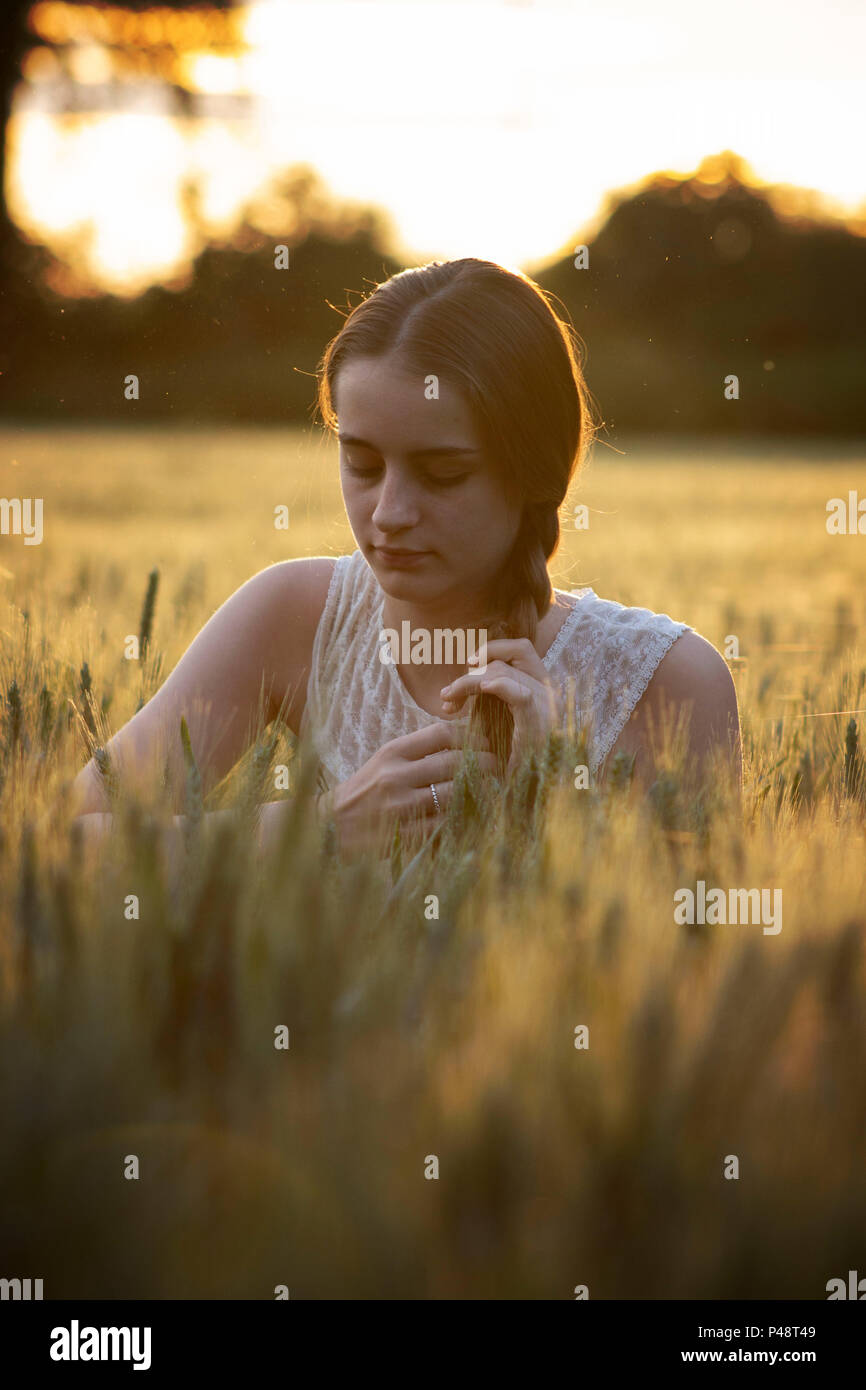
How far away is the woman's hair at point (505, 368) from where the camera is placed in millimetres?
1923

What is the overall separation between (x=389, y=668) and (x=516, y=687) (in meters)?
0.58

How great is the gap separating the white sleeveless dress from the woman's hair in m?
0.14

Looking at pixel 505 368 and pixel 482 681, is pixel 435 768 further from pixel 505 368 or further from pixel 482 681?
pixel 505 368

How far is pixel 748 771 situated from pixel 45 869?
51.9 inches

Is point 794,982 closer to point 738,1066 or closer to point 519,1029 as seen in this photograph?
point 738,1066

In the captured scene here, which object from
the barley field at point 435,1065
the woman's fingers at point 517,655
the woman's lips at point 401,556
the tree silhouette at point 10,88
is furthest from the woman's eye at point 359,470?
the tree silhouette at point 10,88

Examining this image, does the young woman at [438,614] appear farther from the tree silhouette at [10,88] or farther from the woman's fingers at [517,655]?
the tree silhouette at [10,88]

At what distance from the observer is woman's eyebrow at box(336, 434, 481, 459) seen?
1830 mm

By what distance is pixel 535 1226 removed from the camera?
81 centimetres

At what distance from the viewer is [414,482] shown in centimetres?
184

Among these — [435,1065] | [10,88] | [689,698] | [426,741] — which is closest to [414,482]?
[426,741]

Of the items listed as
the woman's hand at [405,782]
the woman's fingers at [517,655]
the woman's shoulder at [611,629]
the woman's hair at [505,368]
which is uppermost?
the woman's hair at [505,368]

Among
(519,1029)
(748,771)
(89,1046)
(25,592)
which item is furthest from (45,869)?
(25,592)

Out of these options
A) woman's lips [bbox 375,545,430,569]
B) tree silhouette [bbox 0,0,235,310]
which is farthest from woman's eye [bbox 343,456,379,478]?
tree silhouette [bbox 0,0,235,310]
